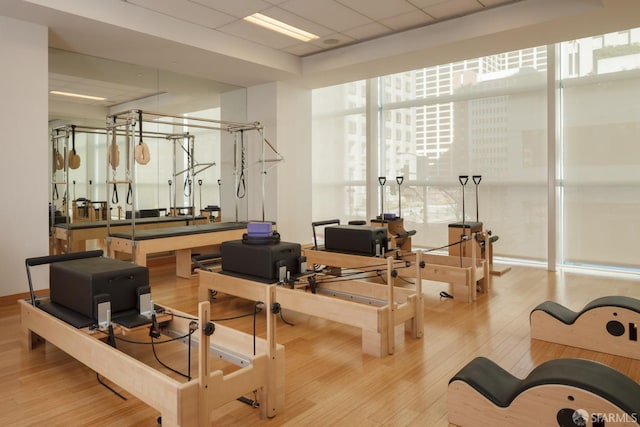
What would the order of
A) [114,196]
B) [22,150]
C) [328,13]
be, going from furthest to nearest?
1. [114,196]
2. [328,13]
3. [22,150]

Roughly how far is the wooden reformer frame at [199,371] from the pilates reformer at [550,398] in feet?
2.71

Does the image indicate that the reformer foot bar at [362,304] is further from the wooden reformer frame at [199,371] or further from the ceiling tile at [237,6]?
the ceiling tile at [237,6]

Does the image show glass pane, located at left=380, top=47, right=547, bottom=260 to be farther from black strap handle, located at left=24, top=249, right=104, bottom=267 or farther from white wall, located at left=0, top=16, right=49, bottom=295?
white wall, located at left=0, top=16, right=49, bottom=295

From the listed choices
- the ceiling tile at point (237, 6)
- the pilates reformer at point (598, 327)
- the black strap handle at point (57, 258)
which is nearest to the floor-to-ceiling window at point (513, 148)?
the pilates reformer at point (598, 327)

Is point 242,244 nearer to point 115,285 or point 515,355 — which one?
point 115,285

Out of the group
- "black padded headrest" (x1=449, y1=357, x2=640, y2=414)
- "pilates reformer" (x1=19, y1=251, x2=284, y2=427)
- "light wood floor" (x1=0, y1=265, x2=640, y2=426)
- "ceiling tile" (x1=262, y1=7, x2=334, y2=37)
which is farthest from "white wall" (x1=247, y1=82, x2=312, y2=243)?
"black padded headrest" (x1=449, y1=357, x2=640, y2=414)

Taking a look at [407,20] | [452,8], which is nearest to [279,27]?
[407,20]

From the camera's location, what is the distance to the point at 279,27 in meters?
5.14

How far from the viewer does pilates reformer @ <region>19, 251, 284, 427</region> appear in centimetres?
170

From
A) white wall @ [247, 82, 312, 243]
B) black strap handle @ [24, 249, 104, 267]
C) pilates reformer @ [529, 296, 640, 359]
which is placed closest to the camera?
pilates reformer @ [529, 296, 640, 359]

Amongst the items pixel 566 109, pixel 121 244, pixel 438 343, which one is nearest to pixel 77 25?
pixel 121 244

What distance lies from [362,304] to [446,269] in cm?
136

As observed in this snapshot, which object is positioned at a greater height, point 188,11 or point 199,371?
point 188,11

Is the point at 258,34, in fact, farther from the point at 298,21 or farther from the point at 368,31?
the point at 368,31
